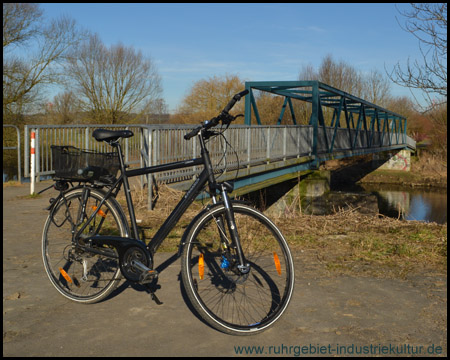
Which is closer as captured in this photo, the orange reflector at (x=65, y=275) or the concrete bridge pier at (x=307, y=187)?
the orange reflector at (x=65, y=275)

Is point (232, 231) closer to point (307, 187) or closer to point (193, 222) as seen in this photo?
point (193, 222)

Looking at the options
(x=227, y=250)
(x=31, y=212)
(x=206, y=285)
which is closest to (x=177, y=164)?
(x=227, y=250)

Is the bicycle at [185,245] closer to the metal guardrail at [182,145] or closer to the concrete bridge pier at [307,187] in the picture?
the metal guardrail at [182,145]

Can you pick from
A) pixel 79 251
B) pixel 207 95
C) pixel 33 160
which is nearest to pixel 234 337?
pixel 79 251

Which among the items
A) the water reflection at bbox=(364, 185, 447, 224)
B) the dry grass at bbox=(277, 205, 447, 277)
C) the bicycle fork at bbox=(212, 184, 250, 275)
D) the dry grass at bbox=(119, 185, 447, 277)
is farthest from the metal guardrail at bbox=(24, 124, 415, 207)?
the water reflection at bbox=(364, 185, 447, 224)

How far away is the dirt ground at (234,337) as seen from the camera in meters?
2.62

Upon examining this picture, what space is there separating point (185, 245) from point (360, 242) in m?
2.75

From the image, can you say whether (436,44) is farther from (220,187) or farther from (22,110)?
(22,110)

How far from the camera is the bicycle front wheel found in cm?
272

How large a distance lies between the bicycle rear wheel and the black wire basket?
11cm

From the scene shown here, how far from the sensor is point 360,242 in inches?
196

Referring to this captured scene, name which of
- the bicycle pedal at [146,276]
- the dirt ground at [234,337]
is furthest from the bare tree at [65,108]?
the bicycle pedal at [146,276]

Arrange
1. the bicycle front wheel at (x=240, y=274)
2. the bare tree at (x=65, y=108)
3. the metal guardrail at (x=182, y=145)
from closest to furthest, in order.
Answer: the bicycle front wheel at (x=240, y=274) < the metal guardrail at (x=182, y=145) < the bare tree at (x=65, y=108)

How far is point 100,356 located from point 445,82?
6889 millimetres
